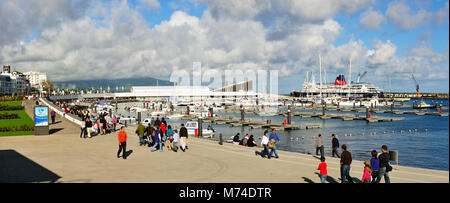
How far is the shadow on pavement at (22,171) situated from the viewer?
1310cm

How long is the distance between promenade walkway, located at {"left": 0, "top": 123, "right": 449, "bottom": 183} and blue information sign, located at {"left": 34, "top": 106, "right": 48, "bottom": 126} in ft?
14.9

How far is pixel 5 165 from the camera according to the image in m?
15.8

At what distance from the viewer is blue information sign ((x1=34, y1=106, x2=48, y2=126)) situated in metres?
26.6

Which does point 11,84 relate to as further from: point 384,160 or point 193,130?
point 384,160

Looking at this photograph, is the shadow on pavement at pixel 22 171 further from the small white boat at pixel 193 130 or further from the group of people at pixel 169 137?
the small white boat at pixel 193 130

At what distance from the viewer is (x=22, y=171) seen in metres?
14.5

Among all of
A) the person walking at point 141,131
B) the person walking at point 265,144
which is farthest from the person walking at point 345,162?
the person walking at point 141,131

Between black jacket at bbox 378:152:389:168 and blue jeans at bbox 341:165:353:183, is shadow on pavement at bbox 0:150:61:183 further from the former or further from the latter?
black jacket at bbox 378:152:389:168

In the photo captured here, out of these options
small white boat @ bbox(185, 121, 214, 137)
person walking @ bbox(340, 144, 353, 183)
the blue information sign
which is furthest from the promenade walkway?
small white boat @ bbox(185, 121, 214, 137)

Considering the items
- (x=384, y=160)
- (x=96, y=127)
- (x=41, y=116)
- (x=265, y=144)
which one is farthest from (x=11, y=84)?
(x=384, y=160)

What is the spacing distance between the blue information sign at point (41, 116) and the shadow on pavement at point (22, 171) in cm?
901

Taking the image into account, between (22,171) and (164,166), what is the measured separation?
5.89 meters
